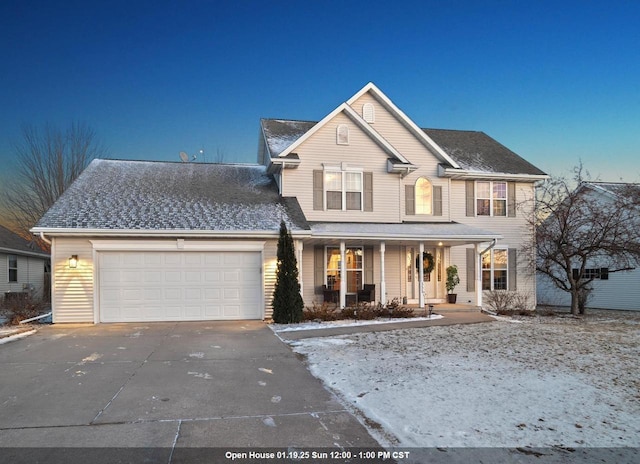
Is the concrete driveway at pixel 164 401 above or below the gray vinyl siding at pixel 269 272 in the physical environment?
below

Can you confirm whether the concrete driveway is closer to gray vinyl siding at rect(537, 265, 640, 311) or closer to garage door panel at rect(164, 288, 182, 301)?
garage door panel at rect(164, 288, 182, 301)

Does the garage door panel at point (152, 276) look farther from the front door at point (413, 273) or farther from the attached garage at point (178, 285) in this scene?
the front door at point (413, 273)

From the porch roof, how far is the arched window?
91cm

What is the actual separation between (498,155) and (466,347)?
487 inches

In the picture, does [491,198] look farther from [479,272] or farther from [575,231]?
[479,272]

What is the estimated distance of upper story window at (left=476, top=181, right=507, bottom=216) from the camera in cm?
1756

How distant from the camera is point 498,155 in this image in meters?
18.8

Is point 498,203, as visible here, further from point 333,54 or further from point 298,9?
point 298,9

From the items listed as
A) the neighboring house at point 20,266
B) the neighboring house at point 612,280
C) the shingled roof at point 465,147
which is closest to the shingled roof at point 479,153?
the shingled roof at point 465,147

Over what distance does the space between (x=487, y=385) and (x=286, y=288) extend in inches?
289

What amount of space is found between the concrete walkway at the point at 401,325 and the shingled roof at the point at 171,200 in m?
3.60

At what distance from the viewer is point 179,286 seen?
13102 millimetres

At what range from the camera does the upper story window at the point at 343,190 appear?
15648 mm

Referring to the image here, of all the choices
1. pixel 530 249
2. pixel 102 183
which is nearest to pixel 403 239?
pixel 530 249
